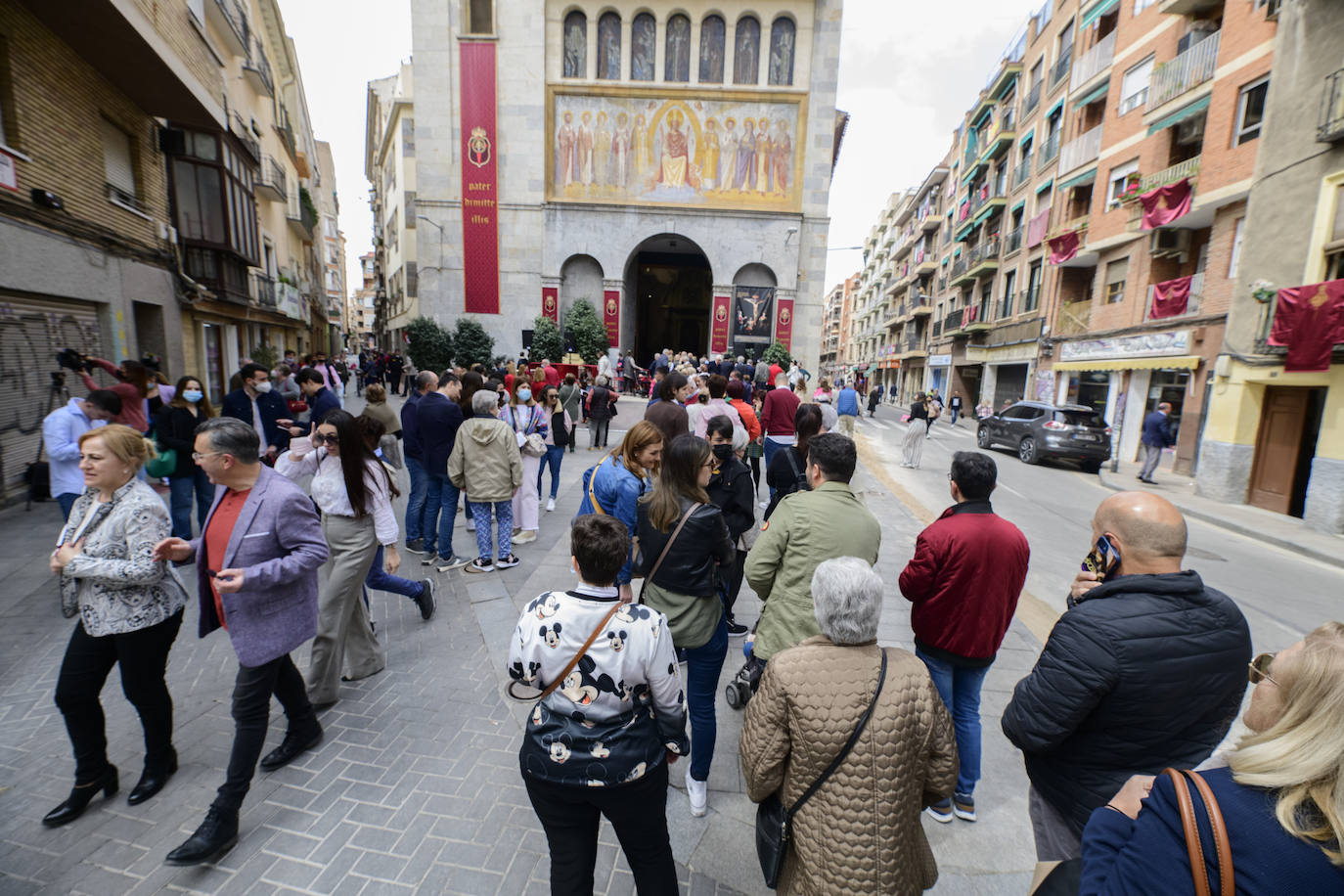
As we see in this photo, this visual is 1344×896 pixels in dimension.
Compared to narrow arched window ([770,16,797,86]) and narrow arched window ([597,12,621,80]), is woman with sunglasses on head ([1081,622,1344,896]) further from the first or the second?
narrow arched window ([597,12,621,80])

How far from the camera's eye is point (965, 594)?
2787mm

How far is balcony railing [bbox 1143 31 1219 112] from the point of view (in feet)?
48.8

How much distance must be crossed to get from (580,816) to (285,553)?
1994mm

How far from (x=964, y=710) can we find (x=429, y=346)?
2445 cm

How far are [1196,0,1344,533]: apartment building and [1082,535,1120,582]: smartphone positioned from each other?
13003 millimetres

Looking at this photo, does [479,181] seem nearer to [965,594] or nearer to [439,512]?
[439,512]

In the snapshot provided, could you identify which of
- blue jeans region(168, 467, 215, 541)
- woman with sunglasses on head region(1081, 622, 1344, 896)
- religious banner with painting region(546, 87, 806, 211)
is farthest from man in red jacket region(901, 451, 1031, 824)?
religious banner with painting region(546, 87, 806, 211)

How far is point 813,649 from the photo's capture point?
180cm

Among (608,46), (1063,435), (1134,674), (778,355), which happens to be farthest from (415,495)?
(608,46)

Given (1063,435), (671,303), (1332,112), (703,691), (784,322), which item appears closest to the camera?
(703,691)

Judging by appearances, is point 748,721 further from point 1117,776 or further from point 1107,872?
point 1117,776

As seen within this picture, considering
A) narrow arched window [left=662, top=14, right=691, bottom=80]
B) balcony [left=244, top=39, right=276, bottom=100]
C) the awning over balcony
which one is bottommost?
the awning over balcony

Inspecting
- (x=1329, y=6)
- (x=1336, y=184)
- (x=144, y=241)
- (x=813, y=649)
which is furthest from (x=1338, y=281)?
(x=144, y=241)

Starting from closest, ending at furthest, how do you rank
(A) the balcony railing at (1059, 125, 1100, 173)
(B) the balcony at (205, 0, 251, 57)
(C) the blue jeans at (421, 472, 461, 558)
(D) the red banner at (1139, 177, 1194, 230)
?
(C) the blue jeans at (421, 472, 461, 558) → (B) the balcony at (205, 0, 251, 57) → (D) the red banner at (1139, 177, 1194, 230) → (A) the balcony railing at (1059, 125, 1100, 173)
